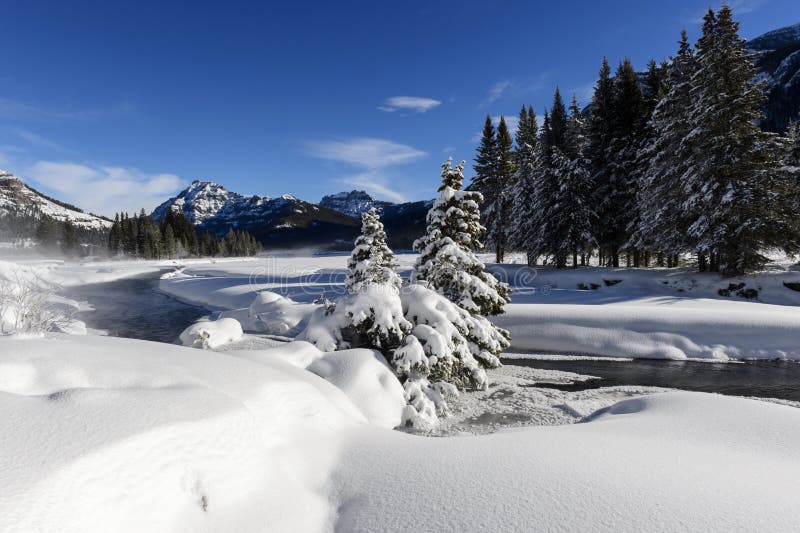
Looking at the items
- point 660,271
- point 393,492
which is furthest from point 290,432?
point 660,271

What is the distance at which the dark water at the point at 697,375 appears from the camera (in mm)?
10227

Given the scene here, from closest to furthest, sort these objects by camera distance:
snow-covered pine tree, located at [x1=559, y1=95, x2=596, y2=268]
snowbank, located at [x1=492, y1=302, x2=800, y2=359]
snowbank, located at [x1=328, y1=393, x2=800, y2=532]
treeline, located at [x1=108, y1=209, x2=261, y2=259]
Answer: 1. snowbank, located at [x1=328, y1=393, x2=800, y2=532]
2. snowbank, located at [x1=492, y1=302, x2=800, y2=359]
3. snow-covered pine tree, located at [x1=559, y1=95, x2=596, y2=268]
4. treeline, located at [x1=108, y1=209, x2=261, y2=259]

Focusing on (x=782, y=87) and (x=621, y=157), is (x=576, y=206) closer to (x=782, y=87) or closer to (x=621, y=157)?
(x=621, y=157)

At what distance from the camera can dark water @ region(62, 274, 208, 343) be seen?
59.0ft

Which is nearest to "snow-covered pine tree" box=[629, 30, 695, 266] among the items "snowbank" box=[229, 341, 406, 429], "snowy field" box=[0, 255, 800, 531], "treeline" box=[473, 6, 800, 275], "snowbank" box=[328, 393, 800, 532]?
"treeline" box=[473, 6, 800, 275]

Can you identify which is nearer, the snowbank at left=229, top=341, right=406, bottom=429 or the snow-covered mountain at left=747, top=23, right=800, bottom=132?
the snowbank at left=229, top=341, right=406, bottom=429

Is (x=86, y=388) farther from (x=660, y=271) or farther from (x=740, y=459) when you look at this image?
(x=660, y=271)

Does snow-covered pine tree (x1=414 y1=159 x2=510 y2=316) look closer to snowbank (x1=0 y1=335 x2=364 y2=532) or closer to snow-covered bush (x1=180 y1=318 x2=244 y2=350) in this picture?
snow-covered bush (x1=180 y1=318 x2=244 y2=350)

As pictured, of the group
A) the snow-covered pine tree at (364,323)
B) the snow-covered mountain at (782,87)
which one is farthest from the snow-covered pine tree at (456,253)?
the snow-covered mountain at (782,87)

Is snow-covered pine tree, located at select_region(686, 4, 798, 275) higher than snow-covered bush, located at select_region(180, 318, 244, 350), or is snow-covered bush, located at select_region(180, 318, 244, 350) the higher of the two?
snow-covered pine tree, located at select_region(686, 4, 798, 275)

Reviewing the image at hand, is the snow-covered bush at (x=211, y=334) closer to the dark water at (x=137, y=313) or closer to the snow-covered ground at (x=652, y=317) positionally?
the snow-covered ground at (x=652, y=317)

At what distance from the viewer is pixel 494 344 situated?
33.6 feet

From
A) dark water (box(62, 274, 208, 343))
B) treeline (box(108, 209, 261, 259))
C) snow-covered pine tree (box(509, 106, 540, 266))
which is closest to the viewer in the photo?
dark water (box(62, 274, 208, 343))

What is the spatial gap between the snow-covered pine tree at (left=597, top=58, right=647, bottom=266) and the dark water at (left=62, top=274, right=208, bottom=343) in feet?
96.6
